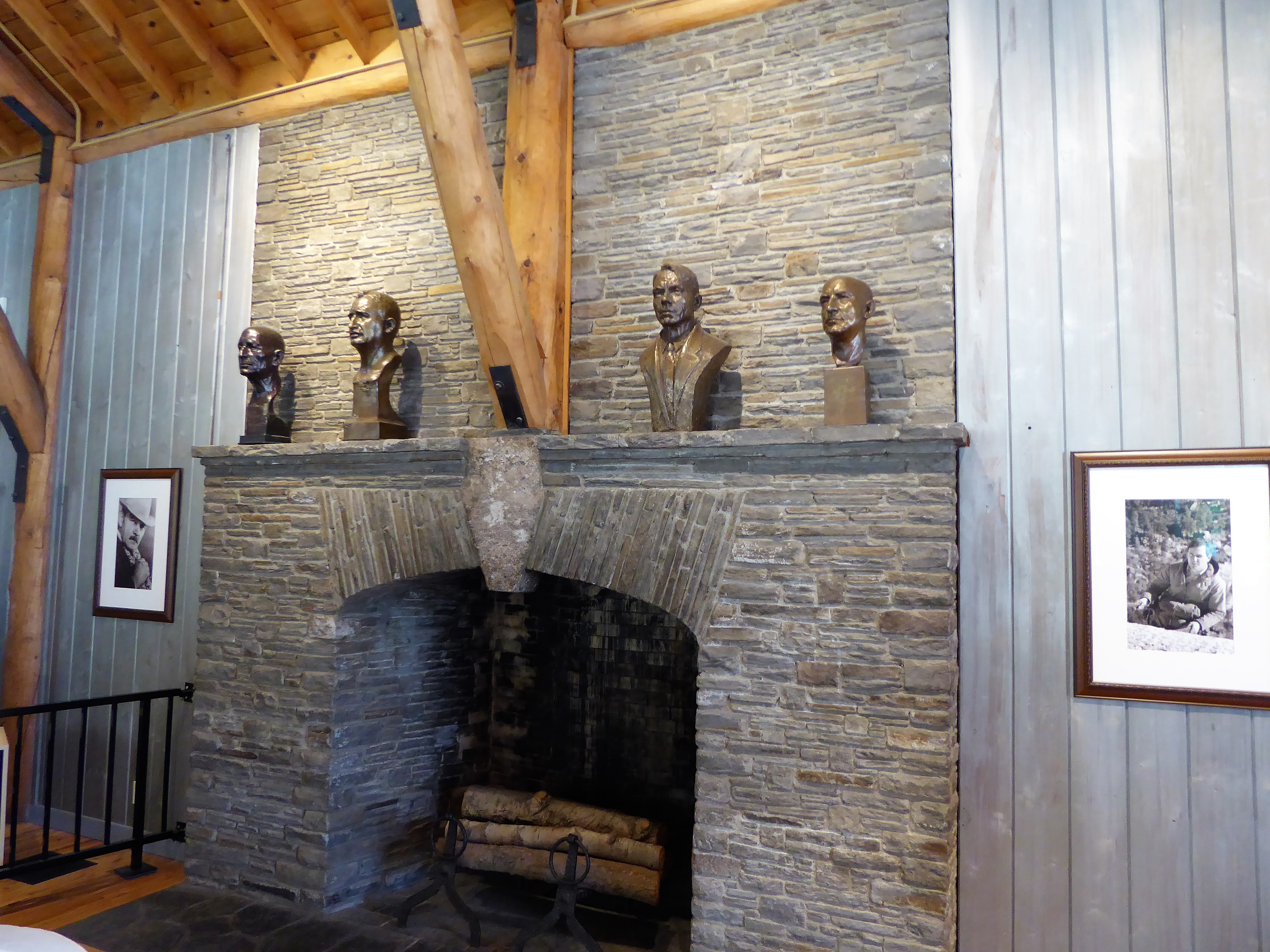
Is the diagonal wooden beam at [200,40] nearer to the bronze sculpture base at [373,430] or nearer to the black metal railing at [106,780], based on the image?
the bronze sculpture base at [373,430]

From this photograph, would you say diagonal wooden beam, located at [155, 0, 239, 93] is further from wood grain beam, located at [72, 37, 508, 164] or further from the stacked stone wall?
the stacked stone wall

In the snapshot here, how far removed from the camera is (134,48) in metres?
5.01

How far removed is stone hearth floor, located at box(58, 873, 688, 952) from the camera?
3758 millimetres

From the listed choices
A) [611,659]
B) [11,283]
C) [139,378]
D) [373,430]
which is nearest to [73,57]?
[11,283]

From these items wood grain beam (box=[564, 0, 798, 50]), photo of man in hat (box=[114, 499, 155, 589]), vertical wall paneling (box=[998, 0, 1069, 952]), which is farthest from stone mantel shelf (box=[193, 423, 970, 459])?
wood grain beam (box=[564, 0, 798, 50])

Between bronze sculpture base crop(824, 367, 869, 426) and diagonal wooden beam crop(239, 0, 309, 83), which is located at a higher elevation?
diagonal wooden beam crop(239, 0, 309, 83)

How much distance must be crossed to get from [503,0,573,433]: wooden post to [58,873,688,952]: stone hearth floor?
234 centimetres

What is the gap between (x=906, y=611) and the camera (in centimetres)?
314

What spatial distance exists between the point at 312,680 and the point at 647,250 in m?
2.68

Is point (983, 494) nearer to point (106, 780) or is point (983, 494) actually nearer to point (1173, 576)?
point (1173, 576)

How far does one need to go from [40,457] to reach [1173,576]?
247 inches

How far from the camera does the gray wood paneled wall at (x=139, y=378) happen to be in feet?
16.6

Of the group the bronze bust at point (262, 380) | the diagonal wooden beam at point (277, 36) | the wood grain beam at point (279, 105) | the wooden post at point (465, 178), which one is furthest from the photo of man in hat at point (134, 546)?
the wooden post at point (465, 178)

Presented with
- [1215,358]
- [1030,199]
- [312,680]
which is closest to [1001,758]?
[1215,358]
